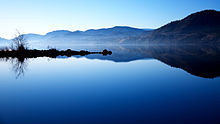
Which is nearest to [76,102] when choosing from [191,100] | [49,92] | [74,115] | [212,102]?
[74,115]

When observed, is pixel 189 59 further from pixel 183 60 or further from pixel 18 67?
pixel 18 67

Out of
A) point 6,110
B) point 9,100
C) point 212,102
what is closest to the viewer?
point 6,110

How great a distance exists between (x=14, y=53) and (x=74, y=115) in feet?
157

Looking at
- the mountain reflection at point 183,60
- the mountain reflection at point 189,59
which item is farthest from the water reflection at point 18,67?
the mountain reflection at point 189,59

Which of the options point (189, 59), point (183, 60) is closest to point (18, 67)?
point (183, 60)

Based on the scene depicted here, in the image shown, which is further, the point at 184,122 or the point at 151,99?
the point at 151,99

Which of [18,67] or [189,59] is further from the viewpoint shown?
[189,59]

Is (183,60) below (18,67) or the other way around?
the other way around

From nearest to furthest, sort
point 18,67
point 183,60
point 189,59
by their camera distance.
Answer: point 18,67 < point 183,60 < point 189,59

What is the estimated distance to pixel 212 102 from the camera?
37.3ft

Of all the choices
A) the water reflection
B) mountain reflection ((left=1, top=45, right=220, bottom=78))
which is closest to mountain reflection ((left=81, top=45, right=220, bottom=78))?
mountain reflection ((left=1, top=45, right=220, bottom=78))

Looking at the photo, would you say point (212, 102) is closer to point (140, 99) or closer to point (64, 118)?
point (140, 99)

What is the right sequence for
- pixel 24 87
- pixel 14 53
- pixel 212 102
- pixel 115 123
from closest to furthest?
pixel 115 123 → pixel 212 102 → pixel 24 87 → pixel 14 53

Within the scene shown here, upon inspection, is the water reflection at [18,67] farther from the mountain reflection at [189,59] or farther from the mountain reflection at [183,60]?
the mountain reflection at [189,59]
